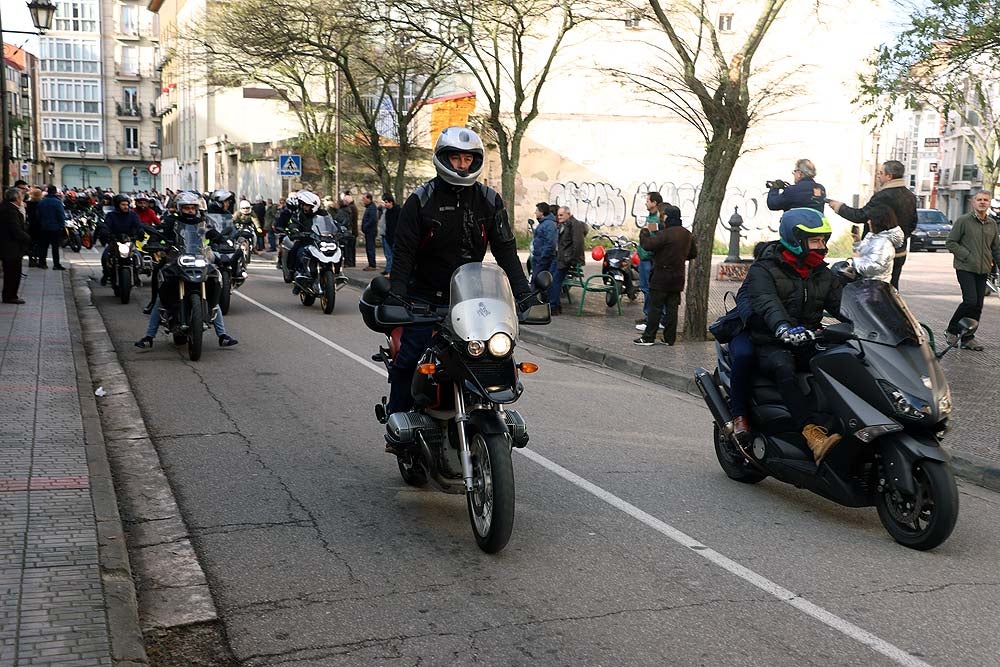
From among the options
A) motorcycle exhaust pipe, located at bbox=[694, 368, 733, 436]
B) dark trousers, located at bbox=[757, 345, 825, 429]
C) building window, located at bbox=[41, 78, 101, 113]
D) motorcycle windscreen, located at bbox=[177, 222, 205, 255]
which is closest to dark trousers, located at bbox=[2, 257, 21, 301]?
motorcycle windscreen, located at bbox=[177, 222, 205, 255]

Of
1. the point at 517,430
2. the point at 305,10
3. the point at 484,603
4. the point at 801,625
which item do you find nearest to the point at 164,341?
the point at 517,430

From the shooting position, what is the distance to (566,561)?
5.27 meters

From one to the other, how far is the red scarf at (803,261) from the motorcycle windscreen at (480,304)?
183 centimetres

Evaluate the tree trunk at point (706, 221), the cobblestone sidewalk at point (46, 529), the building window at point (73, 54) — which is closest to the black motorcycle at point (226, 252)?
the cobblestone sidewalk at point (46, 529)

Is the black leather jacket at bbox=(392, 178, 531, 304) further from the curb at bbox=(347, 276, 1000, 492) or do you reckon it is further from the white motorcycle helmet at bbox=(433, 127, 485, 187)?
the curb at bbox=(347, 276, 1000, 492)

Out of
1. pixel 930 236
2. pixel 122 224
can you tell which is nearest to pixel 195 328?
pixel 122 224

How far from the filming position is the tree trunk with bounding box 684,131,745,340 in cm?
1365

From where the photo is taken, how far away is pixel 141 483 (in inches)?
265

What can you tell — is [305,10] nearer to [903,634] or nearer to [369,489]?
[369,489]

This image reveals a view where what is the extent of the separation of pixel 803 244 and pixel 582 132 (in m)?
32.6

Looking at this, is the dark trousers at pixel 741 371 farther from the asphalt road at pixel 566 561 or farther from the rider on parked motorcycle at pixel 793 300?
the asphalt road at pixel 566 561

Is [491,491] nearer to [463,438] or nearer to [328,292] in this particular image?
[463,438]

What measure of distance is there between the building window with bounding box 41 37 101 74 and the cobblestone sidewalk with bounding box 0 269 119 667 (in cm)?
10100

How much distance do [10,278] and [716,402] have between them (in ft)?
41.0
